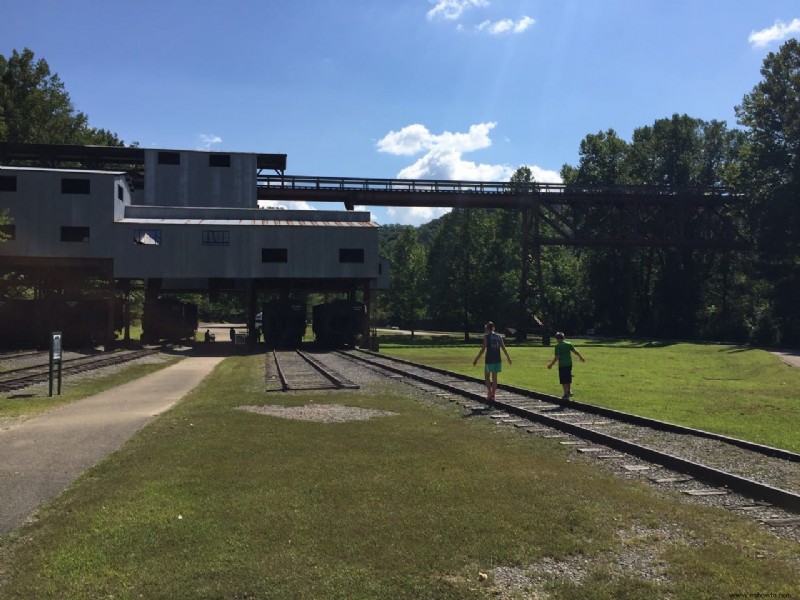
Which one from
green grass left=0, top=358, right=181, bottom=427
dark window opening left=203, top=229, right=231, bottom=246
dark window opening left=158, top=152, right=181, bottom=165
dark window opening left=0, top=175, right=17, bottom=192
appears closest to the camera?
green grass left=0, top=358, right=181, bottom=427

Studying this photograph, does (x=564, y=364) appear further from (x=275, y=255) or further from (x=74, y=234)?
(x=74, y=234)

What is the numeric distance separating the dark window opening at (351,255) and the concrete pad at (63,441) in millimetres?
24174

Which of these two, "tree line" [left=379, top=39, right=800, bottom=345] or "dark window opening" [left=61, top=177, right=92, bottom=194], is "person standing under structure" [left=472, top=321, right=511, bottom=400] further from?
"tree line" [left=379, top=39, right=800, bottom=345]

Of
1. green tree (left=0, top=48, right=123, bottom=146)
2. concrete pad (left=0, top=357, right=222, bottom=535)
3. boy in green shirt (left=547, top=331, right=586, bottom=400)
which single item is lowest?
concrete pad (left=0, top=357, right=222, bottom=535)

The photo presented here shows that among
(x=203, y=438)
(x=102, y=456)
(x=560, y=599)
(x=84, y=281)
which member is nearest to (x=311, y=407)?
(x=203, y=438)

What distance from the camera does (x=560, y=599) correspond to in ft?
15.6

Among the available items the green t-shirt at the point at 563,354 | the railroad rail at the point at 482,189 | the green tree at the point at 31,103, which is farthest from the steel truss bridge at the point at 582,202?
the green t-shirt at the point at 563,354

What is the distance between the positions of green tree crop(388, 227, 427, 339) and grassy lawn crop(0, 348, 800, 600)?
2534 inches

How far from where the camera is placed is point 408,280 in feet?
247

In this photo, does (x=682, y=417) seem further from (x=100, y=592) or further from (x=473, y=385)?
(x=100, y=592)

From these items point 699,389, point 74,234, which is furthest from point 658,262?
point 74,234

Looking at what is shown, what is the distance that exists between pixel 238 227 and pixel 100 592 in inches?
1532

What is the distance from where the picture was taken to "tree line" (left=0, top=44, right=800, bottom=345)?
5231 cm

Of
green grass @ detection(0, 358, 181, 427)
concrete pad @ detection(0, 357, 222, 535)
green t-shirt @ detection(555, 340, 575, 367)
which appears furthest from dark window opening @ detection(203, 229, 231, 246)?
green t-shirt @ detection(555, 340, 575, 367)
